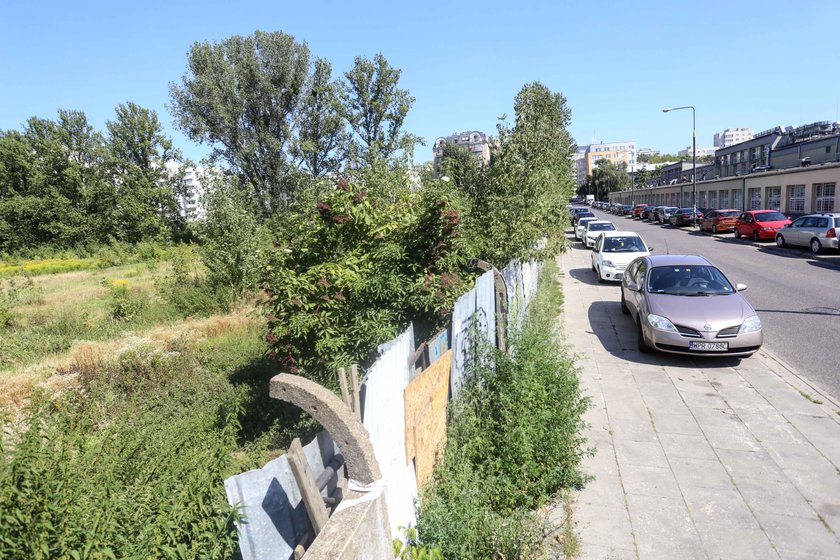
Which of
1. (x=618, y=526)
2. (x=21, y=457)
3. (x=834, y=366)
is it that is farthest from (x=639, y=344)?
(x=21, y=457)

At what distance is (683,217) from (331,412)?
143 feet

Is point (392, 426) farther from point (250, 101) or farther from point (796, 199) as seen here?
point (796, 199)

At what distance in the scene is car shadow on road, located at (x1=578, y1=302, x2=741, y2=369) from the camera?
845 centimetres

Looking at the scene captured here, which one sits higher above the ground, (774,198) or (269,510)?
(269,510)

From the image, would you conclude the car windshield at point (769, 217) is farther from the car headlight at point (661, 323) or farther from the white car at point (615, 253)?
the car headlight at point (661, 323)

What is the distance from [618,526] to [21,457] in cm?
417

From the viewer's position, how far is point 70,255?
43.5 metres

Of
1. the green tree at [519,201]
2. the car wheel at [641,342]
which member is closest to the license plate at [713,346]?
the car wheel at [641,342]

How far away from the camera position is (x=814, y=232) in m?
21.6

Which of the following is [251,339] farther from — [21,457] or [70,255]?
[70,255]

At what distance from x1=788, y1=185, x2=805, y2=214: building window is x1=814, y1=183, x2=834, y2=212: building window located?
1.56m

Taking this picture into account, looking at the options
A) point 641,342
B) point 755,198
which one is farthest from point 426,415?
point 755,198

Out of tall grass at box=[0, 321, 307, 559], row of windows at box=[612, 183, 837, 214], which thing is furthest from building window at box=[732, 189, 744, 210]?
tall grass at box=[0, 321, 307, 559]

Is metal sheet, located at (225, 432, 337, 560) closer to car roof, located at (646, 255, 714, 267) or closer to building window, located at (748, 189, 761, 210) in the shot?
car roof, located at (646, 255, 714, 267)
